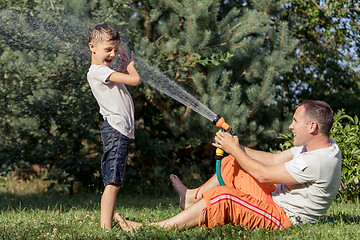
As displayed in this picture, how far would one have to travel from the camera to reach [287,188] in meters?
3.48

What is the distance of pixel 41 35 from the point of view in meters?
5.75

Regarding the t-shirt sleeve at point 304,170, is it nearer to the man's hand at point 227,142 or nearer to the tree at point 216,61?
the man's hand at point 227,142

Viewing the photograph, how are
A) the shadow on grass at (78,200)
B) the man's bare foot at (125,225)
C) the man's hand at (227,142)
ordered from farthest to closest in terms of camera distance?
the shadow on grass at (78,200) < the man's bare foot at (125,225) < the man's hand at (227,142)

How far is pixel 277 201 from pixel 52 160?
12.6 feet

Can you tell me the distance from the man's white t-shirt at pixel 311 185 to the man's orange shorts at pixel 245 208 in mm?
98

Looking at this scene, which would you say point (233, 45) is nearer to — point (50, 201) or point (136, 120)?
point (136, 120)

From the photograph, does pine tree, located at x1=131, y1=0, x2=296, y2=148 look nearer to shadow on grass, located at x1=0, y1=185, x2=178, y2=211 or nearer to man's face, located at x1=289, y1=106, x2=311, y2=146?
shadow on grass, located at x1=0, y1=185, x2=178, y2=211

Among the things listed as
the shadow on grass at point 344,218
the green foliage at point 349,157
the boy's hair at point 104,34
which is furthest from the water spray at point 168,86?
the boy's hair at point 104,34

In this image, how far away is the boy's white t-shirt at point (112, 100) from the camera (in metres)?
3.60

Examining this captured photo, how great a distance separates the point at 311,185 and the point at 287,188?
0.24 meters

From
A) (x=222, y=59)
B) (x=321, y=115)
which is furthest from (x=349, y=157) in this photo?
(x=321, y=115)

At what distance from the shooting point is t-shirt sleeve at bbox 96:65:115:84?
141 inches

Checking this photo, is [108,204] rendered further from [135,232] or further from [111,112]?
[111,112]

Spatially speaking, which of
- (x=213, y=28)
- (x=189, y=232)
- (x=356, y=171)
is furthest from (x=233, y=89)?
(x=189, y=232)
